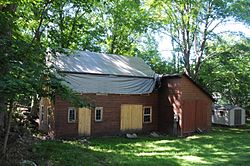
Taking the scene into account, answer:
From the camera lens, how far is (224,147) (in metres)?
16.1

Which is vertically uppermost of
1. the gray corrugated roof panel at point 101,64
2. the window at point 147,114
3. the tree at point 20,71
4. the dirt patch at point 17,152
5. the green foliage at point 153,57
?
the green foliage at point 153,57

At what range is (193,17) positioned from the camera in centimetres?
2681

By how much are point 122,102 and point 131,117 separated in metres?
1.35


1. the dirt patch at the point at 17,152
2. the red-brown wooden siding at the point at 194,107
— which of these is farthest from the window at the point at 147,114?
the dirt patch at the point at 17,152

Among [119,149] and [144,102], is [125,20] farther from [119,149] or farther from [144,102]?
[119,149]

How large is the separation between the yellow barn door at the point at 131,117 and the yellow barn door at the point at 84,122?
105 inches

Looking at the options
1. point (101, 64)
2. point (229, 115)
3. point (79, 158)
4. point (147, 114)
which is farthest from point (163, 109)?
point (79, 158)

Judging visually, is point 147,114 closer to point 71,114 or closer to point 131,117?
point 131,117

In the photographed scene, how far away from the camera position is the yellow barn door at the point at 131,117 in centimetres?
2181

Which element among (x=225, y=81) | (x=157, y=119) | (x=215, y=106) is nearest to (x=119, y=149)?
(x=157, y=119)

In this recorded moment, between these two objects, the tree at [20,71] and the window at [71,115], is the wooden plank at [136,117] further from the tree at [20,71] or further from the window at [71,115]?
the tree at [20,71]

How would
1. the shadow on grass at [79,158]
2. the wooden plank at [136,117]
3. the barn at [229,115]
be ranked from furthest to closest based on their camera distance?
the barn at [229,115] < the wooden plank at [136,117] < the shadow on grass at [79,158]

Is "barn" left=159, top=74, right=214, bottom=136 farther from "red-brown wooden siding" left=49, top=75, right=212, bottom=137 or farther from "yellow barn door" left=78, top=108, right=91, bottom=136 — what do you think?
"yellow barn door" left=78, top=108, right=91, bottom=136

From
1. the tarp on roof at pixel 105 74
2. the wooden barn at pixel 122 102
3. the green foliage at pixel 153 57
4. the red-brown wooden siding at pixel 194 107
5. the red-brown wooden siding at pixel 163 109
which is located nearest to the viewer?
the red-brown wooden siding at pixel 163 109
